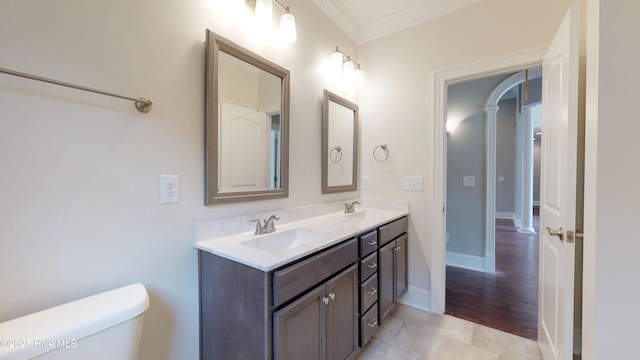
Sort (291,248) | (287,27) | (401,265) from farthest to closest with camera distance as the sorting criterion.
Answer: (401,265) → (287,27) → (291,248)

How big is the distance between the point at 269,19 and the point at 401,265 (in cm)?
208

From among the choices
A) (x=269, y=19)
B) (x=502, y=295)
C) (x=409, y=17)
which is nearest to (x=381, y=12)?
(x=409, y=17)

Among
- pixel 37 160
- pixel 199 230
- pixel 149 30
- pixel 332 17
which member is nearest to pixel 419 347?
pixel 199 230

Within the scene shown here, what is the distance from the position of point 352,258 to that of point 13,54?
160cm

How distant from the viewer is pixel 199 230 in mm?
1235

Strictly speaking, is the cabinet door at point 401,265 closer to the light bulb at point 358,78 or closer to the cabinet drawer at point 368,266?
the cabinet drawer at point 368,266

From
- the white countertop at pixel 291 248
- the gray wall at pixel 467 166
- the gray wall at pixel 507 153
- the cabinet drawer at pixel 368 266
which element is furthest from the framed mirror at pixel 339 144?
the gray wall at pixel 507 153

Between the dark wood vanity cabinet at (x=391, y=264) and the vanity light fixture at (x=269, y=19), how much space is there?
1463 millimetres

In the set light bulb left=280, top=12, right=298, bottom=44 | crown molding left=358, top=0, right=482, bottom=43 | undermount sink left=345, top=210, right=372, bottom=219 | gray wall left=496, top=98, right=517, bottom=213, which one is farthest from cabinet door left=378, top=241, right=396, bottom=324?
gray wall left=496, top=98, right=517, bottom=213

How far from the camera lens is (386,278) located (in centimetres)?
187

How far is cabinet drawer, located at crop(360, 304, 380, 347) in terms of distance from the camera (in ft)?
5.12

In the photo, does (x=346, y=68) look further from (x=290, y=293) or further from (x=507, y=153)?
(x=507, y=153)

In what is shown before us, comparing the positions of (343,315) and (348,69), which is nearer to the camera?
(343,315)

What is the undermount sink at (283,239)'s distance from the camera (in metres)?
1.38
